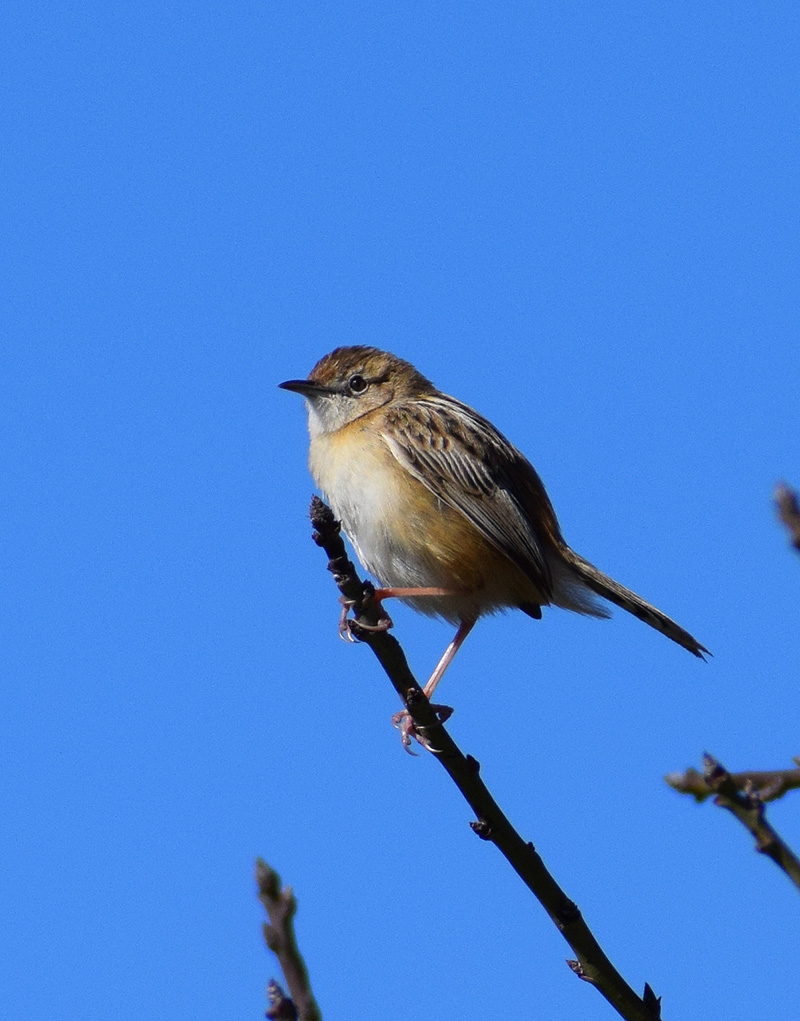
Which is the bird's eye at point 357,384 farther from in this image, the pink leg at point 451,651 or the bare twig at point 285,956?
the bare twig at point 285,956

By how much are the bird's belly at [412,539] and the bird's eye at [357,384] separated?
1017 millimetres

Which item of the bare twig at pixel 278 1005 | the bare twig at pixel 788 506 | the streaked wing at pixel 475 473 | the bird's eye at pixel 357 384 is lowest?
the bare twig at pixel 278 1005

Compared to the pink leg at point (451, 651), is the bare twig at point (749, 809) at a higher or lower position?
lower

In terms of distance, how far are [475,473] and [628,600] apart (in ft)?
4.13

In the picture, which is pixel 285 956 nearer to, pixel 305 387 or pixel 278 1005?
pixel 278 1005

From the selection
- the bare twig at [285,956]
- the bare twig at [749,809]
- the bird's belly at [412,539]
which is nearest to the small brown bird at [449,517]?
the bird's belly at [412,539]

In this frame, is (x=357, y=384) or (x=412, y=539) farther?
(x=357, y=384)

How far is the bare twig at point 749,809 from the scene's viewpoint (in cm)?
196

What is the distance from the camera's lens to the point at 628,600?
8.30 m

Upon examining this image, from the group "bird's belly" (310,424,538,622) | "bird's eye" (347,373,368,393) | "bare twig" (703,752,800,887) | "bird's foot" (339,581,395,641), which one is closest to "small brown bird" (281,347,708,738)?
"bird's belly" (310,424,538,622)

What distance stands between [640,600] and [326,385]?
263 centimetres

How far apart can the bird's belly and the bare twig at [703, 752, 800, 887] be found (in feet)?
19.1

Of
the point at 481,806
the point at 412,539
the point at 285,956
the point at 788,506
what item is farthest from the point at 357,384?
A: the point at 285,956

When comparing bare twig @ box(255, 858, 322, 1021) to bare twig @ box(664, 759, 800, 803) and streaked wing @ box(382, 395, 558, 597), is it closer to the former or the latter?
bare twig @ box(664, 759, 800, 803)
